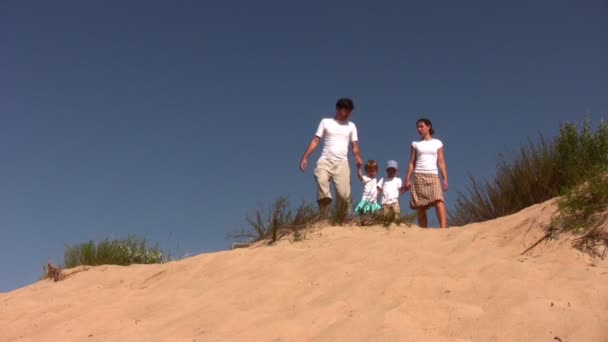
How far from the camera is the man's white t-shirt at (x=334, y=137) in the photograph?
20.6 ft

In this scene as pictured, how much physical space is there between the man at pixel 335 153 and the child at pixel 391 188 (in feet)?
2.35

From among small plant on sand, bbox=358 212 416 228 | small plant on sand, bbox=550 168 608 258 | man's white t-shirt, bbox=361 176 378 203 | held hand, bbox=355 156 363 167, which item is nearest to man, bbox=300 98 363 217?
held hand, bbox=355 156 363 167

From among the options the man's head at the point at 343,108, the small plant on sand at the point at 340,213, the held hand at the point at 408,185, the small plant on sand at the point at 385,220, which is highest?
the man's head at the point at 343,108

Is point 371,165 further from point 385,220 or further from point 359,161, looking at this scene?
point 385,220

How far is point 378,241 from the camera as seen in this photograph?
15.7 ft

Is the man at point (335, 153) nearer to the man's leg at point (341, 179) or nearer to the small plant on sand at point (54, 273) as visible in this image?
the man's leg at point (341, 179)

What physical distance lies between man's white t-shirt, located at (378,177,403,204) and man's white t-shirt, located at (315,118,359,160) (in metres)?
0.87

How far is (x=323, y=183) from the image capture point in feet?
20.1

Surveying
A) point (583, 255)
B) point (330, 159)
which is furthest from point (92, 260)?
point (583, 255)

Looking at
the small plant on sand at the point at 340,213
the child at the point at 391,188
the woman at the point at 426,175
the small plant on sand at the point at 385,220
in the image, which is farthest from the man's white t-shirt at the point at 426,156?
the small plant on sand at the point at 340,213

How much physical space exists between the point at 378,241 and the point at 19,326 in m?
2.82

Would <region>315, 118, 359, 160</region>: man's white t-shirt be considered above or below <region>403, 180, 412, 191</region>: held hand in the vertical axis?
above

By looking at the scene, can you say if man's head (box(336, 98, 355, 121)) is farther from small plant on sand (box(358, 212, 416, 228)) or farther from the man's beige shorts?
small plant on sand (box(358, 212, 416, 228))

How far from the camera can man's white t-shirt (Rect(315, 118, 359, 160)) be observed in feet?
20.6
